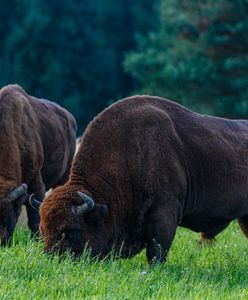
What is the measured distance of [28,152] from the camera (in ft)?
39.3

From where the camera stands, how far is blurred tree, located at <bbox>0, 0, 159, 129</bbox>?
49.5 metres

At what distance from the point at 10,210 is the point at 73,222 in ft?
6.07

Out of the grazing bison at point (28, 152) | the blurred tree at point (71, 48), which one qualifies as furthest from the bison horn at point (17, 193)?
the blurred tree at point (71, 48)

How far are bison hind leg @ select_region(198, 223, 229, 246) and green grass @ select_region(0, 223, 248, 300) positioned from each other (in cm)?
58

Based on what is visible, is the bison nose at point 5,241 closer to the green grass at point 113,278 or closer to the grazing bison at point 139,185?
the green grass at point 113,278

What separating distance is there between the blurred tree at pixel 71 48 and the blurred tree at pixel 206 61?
13.2 metres

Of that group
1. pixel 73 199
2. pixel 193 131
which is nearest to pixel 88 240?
pixel 73 199

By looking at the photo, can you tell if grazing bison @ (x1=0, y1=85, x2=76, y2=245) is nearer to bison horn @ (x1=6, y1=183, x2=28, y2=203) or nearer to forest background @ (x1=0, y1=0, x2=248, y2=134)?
bison horn @ (x1=6, y1=183, x2=28, y2=203)

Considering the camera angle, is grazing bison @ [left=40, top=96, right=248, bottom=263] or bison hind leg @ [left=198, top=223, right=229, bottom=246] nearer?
grazing bison @ [left=40, top=96, right=248, bottom=263]

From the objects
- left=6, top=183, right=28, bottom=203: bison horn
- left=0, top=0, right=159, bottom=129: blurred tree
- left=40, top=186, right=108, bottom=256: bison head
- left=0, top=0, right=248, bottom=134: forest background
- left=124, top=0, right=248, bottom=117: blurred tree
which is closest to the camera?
left=40, top=186, right=108, bottom=256: bison head

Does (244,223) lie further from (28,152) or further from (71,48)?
(71,48)

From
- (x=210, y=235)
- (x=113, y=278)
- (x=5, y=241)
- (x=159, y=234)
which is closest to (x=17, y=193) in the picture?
(x=5, y=241)

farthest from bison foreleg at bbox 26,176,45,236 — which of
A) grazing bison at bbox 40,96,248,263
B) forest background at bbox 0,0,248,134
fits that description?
forest background at bbox 0,0,248,134

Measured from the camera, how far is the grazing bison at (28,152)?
1106cm
